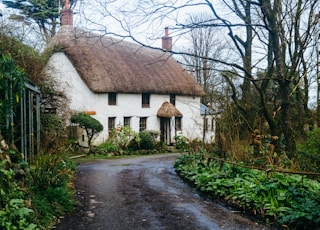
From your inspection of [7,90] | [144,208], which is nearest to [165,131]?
[144,208]

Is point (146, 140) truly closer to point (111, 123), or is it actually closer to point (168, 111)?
point (111, 123)

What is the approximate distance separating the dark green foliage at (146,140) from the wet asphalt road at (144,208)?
11348 millimetres

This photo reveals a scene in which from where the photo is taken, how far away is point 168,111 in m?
23.6

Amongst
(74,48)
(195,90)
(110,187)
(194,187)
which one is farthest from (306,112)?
(74,48)

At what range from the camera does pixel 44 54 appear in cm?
1477

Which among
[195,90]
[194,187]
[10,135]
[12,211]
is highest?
[195,90]

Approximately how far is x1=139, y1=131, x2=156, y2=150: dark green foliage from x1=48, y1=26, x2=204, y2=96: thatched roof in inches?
116

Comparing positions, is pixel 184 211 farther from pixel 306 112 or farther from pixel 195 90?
pixel 195 90

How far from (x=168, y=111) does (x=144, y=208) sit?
1718 cm

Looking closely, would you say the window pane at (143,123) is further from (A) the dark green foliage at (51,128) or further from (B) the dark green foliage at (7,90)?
(B) the dark green foliage at (7,90)

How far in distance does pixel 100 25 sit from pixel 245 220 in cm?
516

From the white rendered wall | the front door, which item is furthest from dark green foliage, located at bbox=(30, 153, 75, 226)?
the front door

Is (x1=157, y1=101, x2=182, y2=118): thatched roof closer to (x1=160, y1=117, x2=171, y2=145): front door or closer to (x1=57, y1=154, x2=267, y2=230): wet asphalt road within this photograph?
(x1=160, y1=117, x2=171, y2=145): front door

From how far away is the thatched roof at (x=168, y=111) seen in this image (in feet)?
77.0
